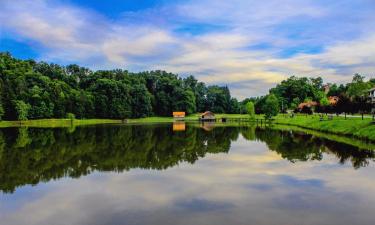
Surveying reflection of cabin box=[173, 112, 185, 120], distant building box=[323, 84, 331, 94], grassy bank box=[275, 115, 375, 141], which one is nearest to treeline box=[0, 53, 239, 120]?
reflection of cabin box=[173, 112, 185, 120]

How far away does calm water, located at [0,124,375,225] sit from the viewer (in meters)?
12.6

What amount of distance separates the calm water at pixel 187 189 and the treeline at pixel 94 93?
2896 inches

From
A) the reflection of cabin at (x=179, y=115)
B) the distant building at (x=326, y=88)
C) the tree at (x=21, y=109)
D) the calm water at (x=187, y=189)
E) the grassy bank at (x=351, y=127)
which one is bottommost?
the calm water at (x=187, y=189)

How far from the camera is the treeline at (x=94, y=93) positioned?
9731 cm

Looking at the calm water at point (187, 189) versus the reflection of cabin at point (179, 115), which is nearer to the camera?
the calm water at point (187, 189)

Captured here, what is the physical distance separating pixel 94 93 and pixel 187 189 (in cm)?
10698

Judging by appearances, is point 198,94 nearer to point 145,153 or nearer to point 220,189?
point 145,153

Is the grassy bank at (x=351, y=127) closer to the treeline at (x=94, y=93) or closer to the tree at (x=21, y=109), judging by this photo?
the tree at (x=21, y=109)

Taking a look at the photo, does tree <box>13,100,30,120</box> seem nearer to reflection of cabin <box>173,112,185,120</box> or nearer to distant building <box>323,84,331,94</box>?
reflection of cabin <box>173,112,185,120</box>

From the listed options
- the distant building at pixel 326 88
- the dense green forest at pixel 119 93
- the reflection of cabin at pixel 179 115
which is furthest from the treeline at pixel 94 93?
the distant building at pixel 326 88

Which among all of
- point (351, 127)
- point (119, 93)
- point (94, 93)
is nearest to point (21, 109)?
point (94, 93)

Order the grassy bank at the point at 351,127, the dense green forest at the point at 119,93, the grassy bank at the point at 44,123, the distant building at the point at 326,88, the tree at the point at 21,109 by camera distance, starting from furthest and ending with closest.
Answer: the distant building at the point at 326,88 < the dense green forest at the point at 119,93 < the tree at the point at 21,109 < the grassy bank at the point at 44,123 < the grassy bank at the point at 351,127

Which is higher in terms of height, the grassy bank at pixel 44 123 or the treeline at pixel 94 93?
the treeline at pixel 94 93

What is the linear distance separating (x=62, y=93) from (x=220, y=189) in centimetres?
9676
